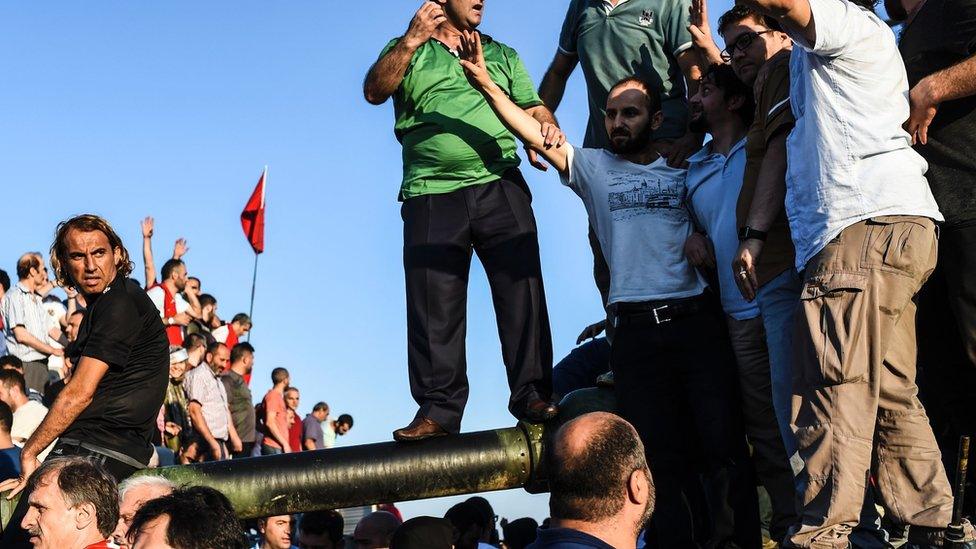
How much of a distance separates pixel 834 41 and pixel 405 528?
3.28 m

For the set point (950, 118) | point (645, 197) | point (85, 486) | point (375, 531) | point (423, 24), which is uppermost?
point (423, 24)

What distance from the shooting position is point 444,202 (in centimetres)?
612

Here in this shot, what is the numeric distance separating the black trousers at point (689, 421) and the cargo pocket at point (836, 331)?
90 cm

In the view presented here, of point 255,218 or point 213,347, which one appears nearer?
point 213,347

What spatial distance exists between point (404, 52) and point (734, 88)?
1.69 m

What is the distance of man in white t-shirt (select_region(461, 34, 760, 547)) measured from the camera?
17.1 ft

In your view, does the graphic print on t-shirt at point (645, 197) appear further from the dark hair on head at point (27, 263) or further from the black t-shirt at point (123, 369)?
the dark hair on head at point (27, 263)

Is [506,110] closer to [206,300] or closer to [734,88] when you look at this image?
[734,88]

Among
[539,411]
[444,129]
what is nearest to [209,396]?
[444,129]

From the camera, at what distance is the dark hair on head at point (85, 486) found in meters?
4.83

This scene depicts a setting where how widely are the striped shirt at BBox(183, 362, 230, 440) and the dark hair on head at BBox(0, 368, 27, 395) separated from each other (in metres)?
1.87

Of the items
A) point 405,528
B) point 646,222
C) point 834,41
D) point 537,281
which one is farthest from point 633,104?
point 405,528

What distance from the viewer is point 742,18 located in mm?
5457

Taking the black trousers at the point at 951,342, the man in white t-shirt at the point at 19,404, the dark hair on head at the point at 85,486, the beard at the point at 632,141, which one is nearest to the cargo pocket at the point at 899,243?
the black trousers at the point at 951,342
